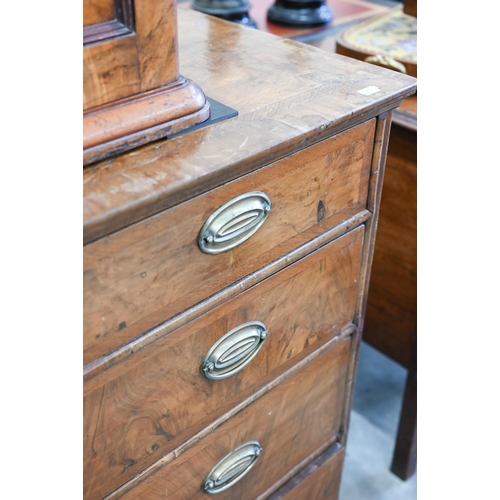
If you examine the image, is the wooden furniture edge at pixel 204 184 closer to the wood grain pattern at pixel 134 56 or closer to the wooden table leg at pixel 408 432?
the wood grain pattern at pixel 134 56

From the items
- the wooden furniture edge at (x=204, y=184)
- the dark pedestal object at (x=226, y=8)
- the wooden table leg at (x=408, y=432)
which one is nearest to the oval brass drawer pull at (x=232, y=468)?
the wooden furniture edge at (x=204, y=184)

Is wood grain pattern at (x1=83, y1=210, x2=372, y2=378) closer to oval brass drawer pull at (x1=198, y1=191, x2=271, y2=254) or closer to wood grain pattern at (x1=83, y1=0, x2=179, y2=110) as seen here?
oval brass drawer pull at (x1=198, y1=191, x2=271, y2=254)

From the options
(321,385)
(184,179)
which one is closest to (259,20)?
(321,385)

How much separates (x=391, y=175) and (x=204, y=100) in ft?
2.18

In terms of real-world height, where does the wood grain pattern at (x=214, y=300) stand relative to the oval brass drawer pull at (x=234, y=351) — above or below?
above

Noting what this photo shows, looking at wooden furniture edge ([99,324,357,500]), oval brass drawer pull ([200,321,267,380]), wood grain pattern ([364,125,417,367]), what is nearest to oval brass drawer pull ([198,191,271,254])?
oval brass drawer pull ([200,321,267,380])

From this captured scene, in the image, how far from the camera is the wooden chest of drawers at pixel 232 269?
545 millimetres

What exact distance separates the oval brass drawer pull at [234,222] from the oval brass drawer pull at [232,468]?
320mm

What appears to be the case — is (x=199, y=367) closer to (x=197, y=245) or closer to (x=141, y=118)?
(x=197, y=245)

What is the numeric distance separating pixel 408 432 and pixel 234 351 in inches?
29.3

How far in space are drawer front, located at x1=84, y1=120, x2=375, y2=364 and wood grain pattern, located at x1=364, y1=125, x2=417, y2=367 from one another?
439mm

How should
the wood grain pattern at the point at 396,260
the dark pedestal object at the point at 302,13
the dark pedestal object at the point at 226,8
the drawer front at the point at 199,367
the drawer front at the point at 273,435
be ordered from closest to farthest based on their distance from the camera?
1. the drawer front at the point at 199,367
2. the drawer front at the point at 273,435
3. the wood grain pattern at the point at 396,260
4. the dark pedestal object at the point at 226,8
5. the dark pedestal object at the point at 302,13

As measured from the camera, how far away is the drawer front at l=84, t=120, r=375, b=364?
0.53m

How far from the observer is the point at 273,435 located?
861 millimetres
